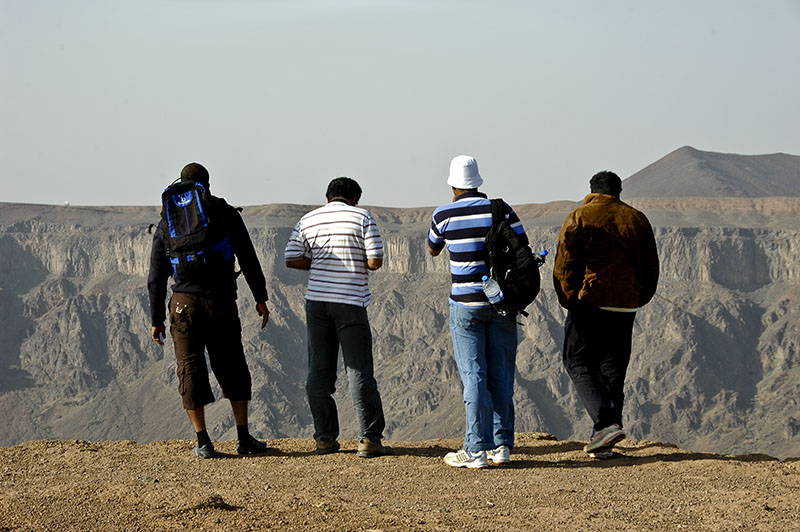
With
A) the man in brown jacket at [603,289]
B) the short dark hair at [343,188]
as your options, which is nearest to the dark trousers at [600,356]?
the man in brown jacket at [603,289]

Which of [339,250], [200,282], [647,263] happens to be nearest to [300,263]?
[339,250]

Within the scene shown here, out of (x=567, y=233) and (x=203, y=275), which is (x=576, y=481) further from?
(x=203, y=275)

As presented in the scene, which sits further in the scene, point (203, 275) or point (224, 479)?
point (203, 275)

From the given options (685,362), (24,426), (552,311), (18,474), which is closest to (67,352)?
(24,426)

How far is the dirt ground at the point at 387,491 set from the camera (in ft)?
20.4

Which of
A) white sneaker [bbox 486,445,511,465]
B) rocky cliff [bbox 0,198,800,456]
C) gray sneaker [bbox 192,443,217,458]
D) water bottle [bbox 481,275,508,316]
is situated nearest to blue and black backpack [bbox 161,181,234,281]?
gray sneaker [bbox 192,443,217,458]

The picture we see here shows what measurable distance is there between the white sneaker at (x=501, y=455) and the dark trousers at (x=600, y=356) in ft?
2.74

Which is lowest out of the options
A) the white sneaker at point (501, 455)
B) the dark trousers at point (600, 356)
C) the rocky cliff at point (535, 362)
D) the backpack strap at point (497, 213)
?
the rocky cliff at point (535, 362)

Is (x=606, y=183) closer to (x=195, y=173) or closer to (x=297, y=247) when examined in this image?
(x=297, y=247)

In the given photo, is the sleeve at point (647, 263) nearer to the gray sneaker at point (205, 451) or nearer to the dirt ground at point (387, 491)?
the dirt ground at point (387, 491)

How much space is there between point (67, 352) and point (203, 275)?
647 feet

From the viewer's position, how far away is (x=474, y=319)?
8180 millimetres

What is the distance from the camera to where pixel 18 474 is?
844 centimetres

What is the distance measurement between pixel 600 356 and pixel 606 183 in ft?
4.90
